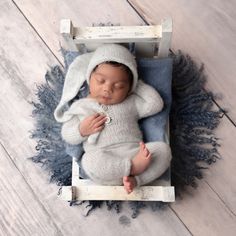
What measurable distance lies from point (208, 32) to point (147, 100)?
0.31 metres

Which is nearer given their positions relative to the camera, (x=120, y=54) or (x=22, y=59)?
(x=120, y=54)

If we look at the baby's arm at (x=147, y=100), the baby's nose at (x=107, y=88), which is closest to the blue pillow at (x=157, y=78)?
the baby's arm at (x=147, y=100)

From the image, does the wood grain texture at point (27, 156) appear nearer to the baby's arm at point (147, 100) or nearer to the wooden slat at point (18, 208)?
the wooden slat at point (18, 208)

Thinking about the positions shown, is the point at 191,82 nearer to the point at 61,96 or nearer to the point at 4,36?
the point at 61,96

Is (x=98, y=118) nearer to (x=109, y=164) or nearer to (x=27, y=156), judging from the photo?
(x=109, y=164)

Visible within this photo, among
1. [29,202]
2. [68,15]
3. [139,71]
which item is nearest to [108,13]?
[68,15]

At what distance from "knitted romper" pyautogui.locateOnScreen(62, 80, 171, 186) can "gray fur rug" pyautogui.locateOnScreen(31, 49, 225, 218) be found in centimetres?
12

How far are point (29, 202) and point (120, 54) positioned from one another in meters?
0.41

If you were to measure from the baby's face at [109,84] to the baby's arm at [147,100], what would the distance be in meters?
0.04

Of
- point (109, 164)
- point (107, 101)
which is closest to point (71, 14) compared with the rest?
point (107, 101)

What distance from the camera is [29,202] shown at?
977 mm

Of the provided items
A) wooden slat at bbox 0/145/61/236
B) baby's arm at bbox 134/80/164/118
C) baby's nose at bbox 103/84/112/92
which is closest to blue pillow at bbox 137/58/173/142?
baby's arm at bbox 134/80/164/118

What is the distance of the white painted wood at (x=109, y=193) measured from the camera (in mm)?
822

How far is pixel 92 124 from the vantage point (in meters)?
0.84
